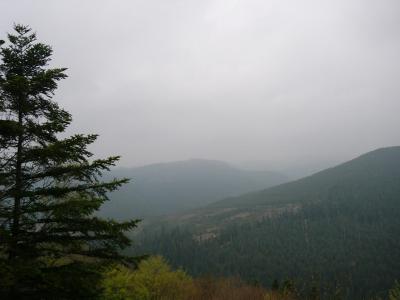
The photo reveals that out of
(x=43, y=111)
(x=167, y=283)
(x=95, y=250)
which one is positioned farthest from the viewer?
(x=167, y=283)

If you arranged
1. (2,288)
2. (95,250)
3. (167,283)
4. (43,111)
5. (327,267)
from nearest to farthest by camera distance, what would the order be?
(2,288)
(95,250)
(43,111)
(167,283)
(327,267)

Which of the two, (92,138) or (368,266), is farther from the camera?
(368,266)

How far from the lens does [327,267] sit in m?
199

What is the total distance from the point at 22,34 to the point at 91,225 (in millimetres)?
5205

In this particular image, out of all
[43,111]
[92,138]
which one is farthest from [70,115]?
[92,138]

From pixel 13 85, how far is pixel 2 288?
435 cm

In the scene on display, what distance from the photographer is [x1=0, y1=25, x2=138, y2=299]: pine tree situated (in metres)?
8.27

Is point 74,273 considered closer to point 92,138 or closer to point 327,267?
point 92,138

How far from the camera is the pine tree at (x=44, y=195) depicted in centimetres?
827

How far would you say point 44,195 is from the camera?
8922 millimetres

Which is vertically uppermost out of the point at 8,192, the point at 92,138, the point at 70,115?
the point at 70,115

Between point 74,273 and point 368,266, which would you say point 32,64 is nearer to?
point 74,273

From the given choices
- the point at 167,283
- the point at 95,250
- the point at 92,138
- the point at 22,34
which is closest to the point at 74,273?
the point at 95,250

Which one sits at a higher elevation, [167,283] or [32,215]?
[32,215]
